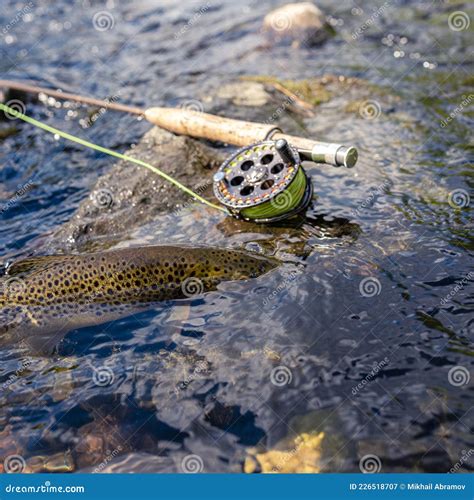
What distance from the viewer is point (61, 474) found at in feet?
12.8

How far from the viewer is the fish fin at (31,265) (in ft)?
16.8

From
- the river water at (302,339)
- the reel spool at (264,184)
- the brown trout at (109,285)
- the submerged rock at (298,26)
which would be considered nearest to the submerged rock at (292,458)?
the river water at (302,339)

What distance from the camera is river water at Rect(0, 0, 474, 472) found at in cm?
388

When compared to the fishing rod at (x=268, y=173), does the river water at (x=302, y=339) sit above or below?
below

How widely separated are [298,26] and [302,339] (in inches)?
304

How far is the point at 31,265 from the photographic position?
17.0 ft

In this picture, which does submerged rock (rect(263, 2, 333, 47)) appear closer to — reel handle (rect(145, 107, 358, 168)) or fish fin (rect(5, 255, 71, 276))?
reel handle (rect(145, 107, 358, 168))

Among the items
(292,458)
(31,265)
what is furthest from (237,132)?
(292,458)

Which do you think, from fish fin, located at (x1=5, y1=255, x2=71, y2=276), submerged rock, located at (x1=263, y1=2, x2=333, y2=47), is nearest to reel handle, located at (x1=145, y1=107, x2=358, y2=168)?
fish fin, located at (x1=5, y1=255, x2=71, y2=276)

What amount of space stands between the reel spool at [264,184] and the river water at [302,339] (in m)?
0.22

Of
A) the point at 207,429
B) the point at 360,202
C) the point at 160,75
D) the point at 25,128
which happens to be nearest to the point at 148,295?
the point at 207,429

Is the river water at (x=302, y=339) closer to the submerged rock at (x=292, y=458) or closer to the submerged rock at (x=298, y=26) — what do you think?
the submerged rock at (x=292, y=458)

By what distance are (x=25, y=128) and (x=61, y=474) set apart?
20.3 feet

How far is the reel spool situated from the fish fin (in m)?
1.55
